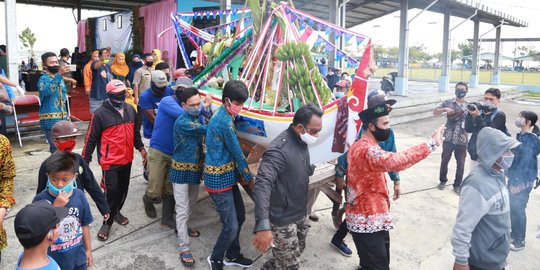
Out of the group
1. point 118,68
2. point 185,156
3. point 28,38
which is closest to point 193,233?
point 185,156

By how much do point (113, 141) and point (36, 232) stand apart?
6.38 ft

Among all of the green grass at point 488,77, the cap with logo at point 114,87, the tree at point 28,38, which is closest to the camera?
the cap with logo at point 114,87

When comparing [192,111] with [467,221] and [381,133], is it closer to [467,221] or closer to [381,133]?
[381,133]

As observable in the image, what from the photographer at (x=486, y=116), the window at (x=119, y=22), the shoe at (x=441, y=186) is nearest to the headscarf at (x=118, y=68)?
the shoe at (x=441, y=186)

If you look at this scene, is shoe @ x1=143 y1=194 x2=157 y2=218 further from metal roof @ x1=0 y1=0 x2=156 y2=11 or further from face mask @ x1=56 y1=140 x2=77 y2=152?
metal roof @ x1=0 y1=0 x2=156 y2=11

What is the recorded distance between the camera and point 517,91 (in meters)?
21.6

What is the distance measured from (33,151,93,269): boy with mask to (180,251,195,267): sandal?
1055mm

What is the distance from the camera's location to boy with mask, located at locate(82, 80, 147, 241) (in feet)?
11.4

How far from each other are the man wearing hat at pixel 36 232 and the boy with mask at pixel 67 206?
40cm

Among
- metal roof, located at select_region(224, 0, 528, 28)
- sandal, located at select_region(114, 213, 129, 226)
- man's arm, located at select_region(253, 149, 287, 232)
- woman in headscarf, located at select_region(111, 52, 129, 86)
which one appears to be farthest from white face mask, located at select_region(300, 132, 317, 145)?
metal roof, located at select_region(224, 0, 528, 28)

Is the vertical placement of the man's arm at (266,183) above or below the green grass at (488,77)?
below

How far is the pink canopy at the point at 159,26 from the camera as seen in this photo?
10555 mm

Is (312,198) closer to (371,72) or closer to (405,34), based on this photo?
(371,72)

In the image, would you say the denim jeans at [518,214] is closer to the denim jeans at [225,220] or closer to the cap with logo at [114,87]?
the denim jeans at [225,220]
